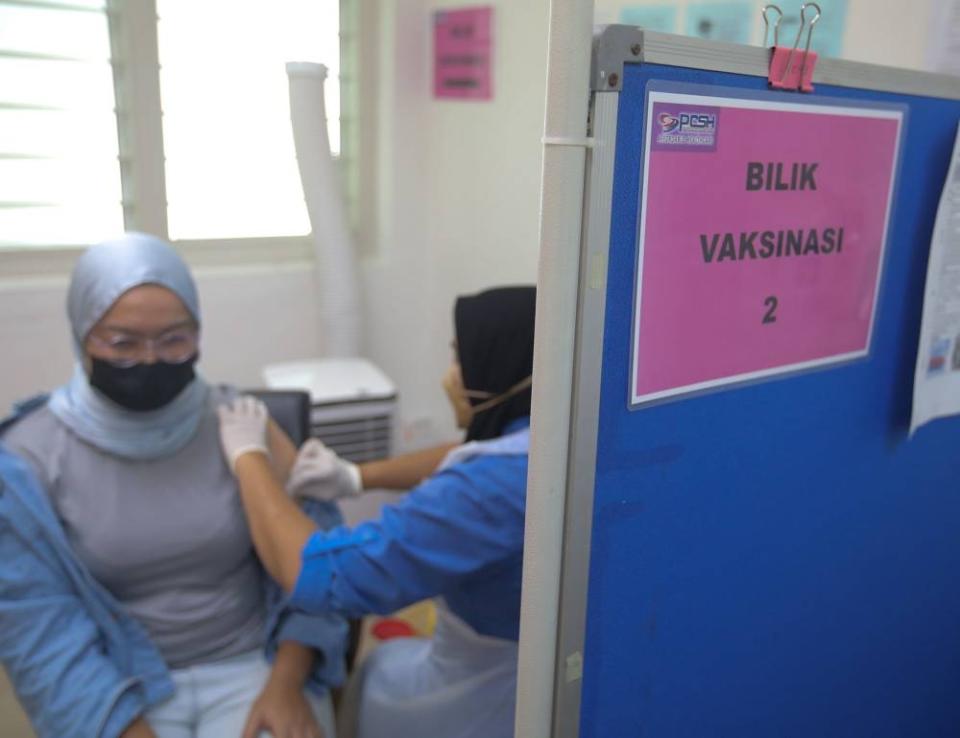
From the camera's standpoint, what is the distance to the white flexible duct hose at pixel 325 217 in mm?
2477

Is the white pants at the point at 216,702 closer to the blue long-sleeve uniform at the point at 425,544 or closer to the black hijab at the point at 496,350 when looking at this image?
the blue long-sleeve uniform at the point at 425,544

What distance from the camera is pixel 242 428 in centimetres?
163

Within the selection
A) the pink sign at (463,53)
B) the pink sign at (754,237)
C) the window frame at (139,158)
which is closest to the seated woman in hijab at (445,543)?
the pink sign at (754,237)

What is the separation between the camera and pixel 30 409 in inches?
63.1

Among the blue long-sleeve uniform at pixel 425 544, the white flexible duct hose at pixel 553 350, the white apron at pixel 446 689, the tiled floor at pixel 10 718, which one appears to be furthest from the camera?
the tiled floor at pixel 10 718

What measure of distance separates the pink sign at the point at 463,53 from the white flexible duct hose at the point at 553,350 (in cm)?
195

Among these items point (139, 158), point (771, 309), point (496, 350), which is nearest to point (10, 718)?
point (139, 158)

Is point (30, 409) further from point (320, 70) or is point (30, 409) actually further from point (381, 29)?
point (381, 29)

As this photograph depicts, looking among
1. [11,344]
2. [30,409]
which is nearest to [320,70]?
[11,344]

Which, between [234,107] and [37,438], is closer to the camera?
[37,438]

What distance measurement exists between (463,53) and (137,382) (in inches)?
62.9

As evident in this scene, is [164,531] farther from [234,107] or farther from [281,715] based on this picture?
[234,107]

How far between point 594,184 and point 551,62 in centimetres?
11

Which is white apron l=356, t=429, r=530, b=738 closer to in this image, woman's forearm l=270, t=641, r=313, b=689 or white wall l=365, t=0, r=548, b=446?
woman's forearm l=270, t=641, r=313, b=689
